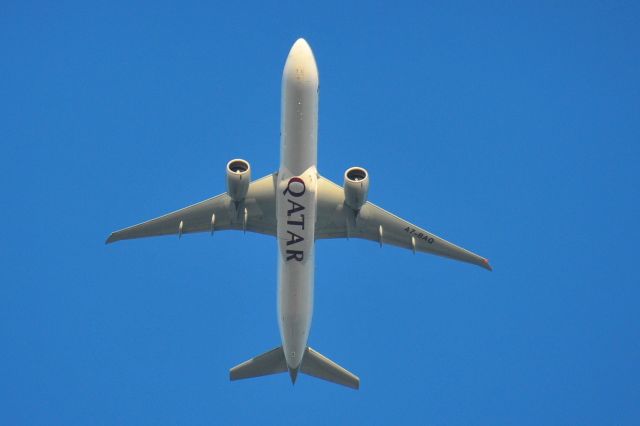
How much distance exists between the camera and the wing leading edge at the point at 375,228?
37156mm

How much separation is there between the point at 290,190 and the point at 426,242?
691 cm

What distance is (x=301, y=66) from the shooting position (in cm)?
3384

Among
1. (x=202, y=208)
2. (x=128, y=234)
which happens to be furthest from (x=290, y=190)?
(x=128, y=234)

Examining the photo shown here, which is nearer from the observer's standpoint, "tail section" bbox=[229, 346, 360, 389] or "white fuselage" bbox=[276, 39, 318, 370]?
"white fuselage" bbox=[276, 39, 318, 370]

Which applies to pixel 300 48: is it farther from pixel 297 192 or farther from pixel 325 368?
pixel 325 368

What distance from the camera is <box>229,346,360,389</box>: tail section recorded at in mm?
37875

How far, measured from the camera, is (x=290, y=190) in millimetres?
34062

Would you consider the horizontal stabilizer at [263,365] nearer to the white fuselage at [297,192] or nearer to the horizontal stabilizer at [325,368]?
the horizontal stabilizer at [325,368]

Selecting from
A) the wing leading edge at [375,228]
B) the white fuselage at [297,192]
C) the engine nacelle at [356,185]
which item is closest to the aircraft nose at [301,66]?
the white fuselage at [297,192]

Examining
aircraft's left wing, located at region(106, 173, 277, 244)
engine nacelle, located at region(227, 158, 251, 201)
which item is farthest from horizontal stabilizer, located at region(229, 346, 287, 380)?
engine nacelle, located at region(227, 158, 251, 201)

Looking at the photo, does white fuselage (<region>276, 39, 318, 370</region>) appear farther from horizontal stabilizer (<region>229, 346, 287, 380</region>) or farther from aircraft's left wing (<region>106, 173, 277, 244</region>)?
aircraft's left wing (<region>106, 173, 277, 244</region>)

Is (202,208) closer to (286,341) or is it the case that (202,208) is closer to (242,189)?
(242,189)

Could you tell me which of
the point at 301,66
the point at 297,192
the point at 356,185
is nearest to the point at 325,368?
the point at 356,185

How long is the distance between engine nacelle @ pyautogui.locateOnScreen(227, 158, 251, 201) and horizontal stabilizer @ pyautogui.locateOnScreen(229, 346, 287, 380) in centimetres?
673
